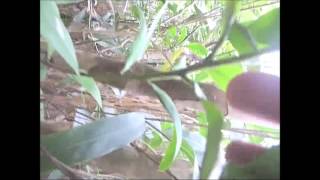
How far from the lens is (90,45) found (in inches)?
28.0

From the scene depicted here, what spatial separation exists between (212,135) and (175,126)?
2.2 inches

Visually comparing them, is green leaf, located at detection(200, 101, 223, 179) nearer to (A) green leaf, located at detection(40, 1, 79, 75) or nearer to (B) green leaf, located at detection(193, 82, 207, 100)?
(B) green leaf, located at detection(193, 82, 207, 100)

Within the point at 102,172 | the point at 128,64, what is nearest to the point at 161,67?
the point at 128,64

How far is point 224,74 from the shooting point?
2.22 feet

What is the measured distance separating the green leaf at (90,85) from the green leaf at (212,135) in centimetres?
16

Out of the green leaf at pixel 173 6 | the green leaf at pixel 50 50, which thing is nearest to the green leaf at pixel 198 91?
the green leaf at pixel 173 6

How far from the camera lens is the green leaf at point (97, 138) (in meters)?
0.70

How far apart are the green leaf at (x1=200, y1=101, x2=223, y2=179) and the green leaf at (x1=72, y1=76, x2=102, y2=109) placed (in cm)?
16

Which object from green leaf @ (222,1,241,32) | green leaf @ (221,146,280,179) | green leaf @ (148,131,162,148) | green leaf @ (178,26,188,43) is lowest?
green leaf @ (221,146,280,179)

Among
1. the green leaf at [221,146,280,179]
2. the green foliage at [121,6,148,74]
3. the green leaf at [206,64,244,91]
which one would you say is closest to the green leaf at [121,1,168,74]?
the green foliage at [121,6,148,74]

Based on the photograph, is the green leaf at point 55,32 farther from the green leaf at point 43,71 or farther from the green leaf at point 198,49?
the green leaf at point 198,49

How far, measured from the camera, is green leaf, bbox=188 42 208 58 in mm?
690

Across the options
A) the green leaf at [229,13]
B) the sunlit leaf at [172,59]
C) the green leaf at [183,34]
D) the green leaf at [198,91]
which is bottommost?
the green leaf at [198,91]
